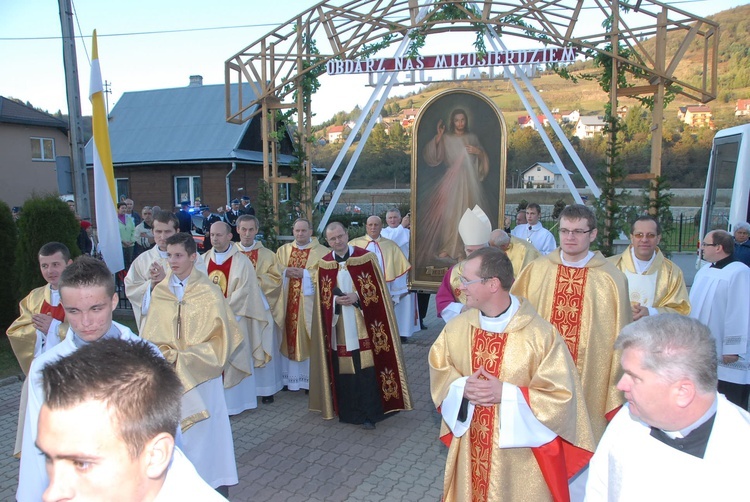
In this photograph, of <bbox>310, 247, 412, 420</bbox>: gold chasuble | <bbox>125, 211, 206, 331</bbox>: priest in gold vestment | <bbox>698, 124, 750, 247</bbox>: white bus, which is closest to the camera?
<bbox>125, 211, 206, 331</bbox>: priest in gold vestment

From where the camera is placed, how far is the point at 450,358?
10.8 ft

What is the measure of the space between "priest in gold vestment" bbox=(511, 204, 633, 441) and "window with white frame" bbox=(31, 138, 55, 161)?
108 ft

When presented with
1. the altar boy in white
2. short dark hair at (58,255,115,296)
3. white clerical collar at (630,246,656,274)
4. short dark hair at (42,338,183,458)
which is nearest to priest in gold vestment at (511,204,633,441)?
white clerical collar at (630,246,656,274)

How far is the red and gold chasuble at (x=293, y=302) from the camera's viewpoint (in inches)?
272

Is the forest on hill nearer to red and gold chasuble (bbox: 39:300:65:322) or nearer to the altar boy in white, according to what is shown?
red and gold chasuble (bbox: 39:300:65:322)

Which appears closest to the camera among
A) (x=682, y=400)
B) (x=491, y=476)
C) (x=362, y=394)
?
(x=682, y=400)

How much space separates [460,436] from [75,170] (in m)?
8.81

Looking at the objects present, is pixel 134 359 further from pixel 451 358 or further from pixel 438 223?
pixel 438 223

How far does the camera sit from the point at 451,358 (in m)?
3.28

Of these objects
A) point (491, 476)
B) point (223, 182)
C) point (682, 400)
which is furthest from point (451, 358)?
point (223, 182)

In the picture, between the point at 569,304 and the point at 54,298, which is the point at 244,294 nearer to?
the point at 54,298

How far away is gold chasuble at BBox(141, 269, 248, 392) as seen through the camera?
3738 mm

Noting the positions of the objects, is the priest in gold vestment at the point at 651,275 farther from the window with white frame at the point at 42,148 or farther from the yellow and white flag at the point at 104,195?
the window with white frame at the point at 42,148

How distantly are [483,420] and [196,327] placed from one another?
2.04 meters
